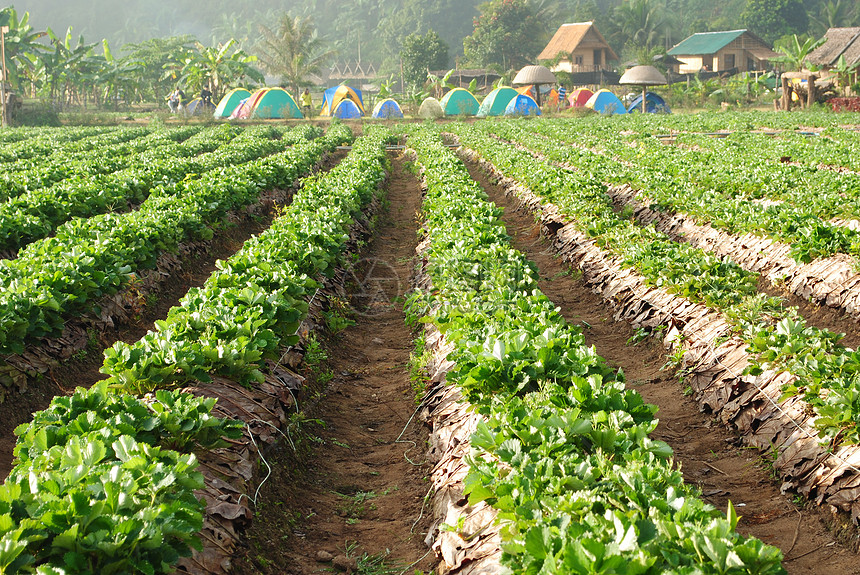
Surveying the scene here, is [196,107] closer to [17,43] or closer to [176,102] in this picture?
[176,102]

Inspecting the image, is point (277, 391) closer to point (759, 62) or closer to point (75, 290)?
point (75, 290)

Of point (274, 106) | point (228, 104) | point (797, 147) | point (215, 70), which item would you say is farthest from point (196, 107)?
point (797, 147)

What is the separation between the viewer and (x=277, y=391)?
19.2 ft

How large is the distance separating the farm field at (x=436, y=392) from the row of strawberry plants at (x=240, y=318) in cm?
3

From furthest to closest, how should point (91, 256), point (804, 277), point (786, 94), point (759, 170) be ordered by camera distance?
point (786, 94)
point (759, 170)
point (804, 277)
point (91, 256)

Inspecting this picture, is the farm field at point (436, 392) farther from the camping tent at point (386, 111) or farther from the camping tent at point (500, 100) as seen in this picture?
the camping tent at point (500, 100)

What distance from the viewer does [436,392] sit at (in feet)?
19.6

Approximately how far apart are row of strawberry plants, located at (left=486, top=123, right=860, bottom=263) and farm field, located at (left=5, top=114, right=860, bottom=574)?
2.1 inches

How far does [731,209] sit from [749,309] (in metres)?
5.13

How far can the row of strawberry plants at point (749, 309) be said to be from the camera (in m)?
4.87

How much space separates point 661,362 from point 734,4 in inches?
3527

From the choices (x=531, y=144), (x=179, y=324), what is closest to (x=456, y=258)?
(x=179, y=324)

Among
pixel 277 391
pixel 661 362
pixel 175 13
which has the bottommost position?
pixel 661 362

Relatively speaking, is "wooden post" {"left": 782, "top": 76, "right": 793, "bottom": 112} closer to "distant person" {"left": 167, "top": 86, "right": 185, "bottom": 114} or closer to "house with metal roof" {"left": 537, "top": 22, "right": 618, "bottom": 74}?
"house with metal roof" {"left": 537, "top": 22, "right": 618, "bottom": 74}
